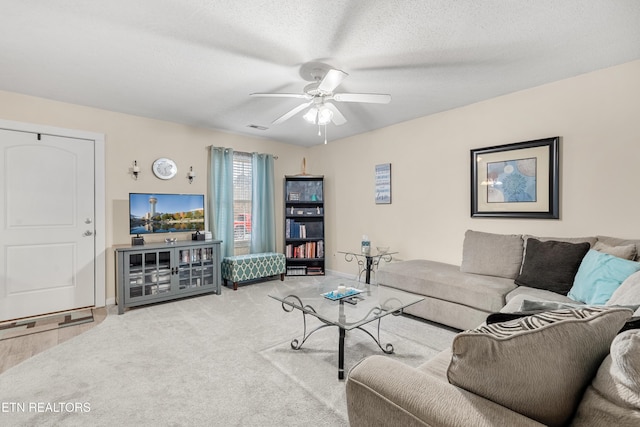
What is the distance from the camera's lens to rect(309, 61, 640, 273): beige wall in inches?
106

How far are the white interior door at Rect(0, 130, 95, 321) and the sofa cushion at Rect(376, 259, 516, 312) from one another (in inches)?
141

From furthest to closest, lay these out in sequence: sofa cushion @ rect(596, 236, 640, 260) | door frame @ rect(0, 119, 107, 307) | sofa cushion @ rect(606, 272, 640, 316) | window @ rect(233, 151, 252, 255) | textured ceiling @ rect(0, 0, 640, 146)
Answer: window @ rect(233, 151, 252, 255), door frame @ rect(0, 119, 107, 307), sofa cushion @ rect(596, 236, 640, 260), textured ceiling @ rect(0, 0, 640, 146), sofa cushion @ rect(606, 272, 640, 316)

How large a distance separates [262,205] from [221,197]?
0.72m

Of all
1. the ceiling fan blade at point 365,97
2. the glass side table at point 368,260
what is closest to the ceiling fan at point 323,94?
the ceiling fan blade at point 365,97

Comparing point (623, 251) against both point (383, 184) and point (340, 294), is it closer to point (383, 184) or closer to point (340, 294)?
point (340, 294)

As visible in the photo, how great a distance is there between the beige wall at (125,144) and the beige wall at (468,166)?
219 cm

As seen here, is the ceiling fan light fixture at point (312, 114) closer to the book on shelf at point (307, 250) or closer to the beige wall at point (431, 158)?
the beige wall at point (431, 158)

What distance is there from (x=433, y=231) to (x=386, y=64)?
227 cm

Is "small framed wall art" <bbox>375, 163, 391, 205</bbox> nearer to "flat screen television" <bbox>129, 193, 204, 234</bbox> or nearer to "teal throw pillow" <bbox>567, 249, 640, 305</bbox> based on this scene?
"teal throw pillow" <bbox>567, 249, 640, 305</bbox>

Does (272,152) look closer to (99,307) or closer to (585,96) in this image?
(99,307)

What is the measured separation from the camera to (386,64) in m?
2.63

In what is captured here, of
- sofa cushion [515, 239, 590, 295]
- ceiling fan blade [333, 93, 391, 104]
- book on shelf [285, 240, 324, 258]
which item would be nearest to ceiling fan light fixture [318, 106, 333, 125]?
ceiling fan blade [333, 93, 391, 104]

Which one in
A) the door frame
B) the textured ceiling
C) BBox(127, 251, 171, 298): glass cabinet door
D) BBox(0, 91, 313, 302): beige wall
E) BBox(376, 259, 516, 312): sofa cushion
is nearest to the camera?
the textured ceiling

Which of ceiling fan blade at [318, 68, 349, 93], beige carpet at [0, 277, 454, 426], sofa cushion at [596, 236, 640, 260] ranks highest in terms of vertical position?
ceiling fan blade at [318, 68, 349, 93]
